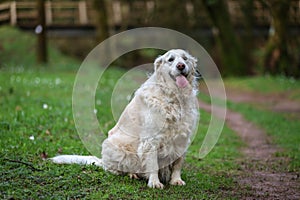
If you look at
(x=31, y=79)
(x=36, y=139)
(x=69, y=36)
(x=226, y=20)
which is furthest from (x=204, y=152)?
(x=69, y=36)

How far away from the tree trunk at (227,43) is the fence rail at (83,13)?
6.15m

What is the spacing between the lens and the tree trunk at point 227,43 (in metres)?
29.0

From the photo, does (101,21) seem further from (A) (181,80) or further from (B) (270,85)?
(A) (181,80)

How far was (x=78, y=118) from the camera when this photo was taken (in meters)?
11.5

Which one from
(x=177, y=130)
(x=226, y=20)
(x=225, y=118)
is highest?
(x=226, y=20)

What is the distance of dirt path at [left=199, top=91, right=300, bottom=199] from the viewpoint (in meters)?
7.29

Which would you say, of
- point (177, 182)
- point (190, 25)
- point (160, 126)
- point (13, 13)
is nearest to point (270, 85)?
point (190, 25)

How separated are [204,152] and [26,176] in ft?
15.1

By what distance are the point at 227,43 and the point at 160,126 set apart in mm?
23289

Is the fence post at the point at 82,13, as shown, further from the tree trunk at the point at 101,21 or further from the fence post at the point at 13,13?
the tree trunk at the point at 101,21

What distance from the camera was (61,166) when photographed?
738 cm

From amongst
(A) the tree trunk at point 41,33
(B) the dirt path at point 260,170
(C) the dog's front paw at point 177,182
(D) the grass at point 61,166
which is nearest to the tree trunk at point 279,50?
(B) the dirt path at point 260,170

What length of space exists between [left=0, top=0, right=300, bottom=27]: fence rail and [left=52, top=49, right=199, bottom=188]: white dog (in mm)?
28514

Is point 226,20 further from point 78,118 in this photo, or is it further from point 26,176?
point 26,176
